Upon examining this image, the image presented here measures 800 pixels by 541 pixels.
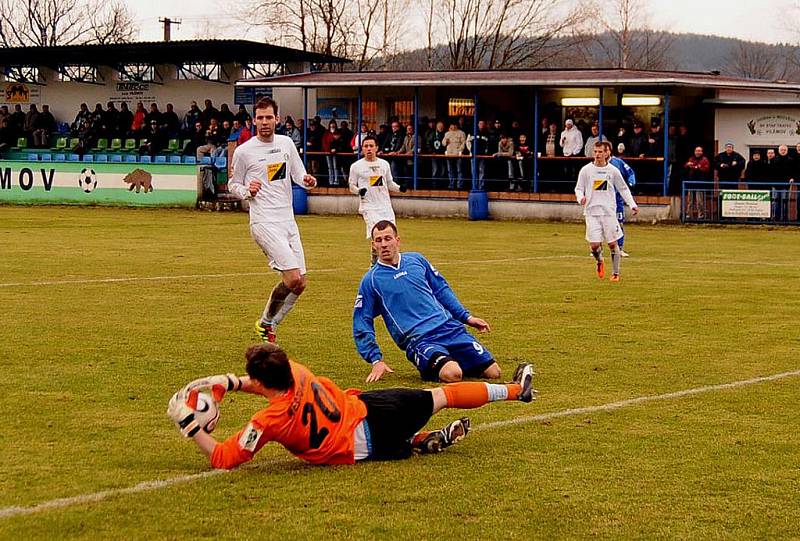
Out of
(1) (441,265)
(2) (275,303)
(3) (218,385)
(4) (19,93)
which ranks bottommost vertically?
(1) (441,265)

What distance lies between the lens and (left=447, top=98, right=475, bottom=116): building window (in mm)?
39125

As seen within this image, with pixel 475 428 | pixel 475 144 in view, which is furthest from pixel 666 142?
pixel 475 428

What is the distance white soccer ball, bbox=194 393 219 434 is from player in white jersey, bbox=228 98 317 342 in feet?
16.8

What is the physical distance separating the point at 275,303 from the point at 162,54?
113 ft

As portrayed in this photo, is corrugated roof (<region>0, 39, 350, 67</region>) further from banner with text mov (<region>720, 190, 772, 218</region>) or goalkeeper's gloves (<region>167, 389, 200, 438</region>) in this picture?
goalkeeper's gloves (<region>167, 389, 200, 438</region>)

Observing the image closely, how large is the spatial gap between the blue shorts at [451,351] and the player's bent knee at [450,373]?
0.34ft

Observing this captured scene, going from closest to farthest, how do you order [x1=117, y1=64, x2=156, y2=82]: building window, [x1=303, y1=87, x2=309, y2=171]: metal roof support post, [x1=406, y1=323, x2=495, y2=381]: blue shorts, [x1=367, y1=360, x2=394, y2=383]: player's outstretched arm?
[x1=367, y1=360, x2=394, y2=383]: player's outstretched arm < [x1=406, y1=323, x2=495, y2=381]: blue shorts < [x1=303, y1=87, x2=309, y2=171]: metal roof support post < [x1=117, y1=64, x2=156, y2=82]: building window


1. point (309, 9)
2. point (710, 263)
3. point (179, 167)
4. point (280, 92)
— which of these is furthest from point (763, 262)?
point (309, 9)

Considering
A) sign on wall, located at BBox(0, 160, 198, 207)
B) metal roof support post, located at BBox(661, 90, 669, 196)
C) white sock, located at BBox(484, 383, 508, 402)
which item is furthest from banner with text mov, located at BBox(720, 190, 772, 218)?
white sock, located at BBox(484, 383, 508, 402)

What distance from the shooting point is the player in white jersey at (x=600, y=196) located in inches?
760

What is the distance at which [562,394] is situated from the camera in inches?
372

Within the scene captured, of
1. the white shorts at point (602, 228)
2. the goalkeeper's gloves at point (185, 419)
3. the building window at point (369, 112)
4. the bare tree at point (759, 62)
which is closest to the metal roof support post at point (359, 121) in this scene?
the building window at point (369, 112)

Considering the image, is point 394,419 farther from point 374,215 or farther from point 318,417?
point 374,215

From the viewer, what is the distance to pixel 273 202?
12516 mm
